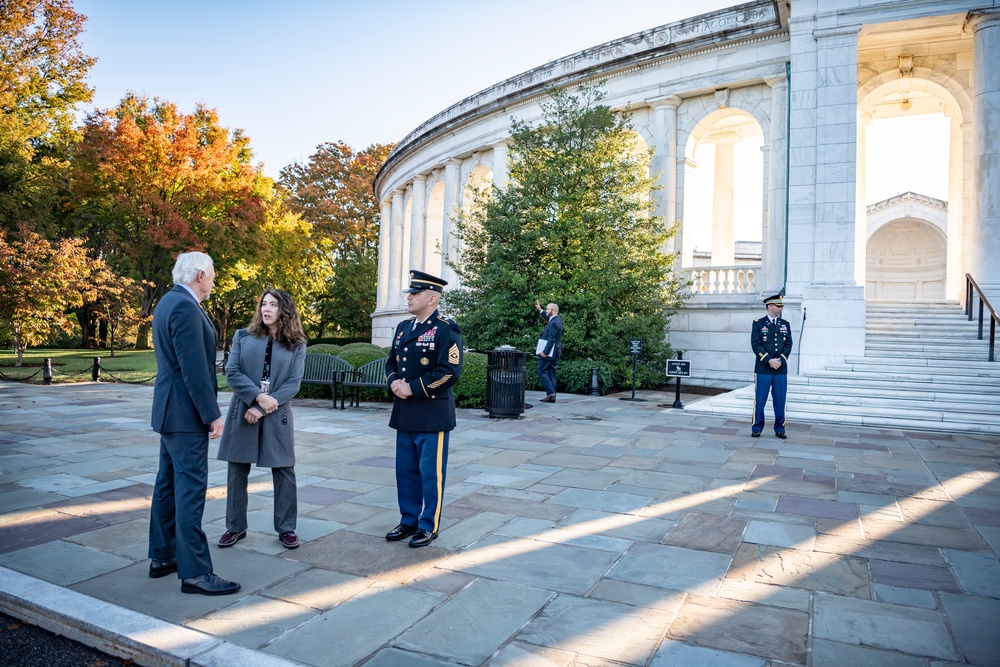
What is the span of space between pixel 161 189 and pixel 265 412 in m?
27.1

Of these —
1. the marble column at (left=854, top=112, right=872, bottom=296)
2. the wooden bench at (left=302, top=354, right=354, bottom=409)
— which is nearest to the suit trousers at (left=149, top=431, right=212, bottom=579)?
the wooden bench at (left=302, top=354, right=354, bottom=409)

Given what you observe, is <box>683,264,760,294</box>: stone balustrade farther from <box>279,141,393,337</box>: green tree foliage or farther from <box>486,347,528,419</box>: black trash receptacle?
<box>279,141,393,337</box>: green tree foliage

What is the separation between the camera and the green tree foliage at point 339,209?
4553cm

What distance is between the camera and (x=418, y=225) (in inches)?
1359

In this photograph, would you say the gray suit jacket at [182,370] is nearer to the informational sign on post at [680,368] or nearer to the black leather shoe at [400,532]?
the black leather shoe at [400,532]

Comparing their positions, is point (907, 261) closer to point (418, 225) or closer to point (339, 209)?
point (418, 225)

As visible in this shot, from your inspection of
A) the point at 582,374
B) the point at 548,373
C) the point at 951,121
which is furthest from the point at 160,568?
the point at 951,121

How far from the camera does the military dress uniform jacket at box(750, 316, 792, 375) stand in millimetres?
10297

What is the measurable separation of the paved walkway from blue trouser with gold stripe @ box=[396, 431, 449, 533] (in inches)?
9.5

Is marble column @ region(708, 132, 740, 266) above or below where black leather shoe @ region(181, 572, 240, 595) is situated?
above

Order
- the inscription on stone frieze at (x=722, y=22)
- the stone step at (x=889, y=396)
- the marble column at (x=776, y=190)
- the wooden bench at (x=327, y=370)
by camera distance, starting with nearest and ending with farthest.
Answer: the stone step at (x=889, y=396) < the wooden bench at (x=327, y=370) < the marble column at (x=776, y=190) < the inscription on stone frieze at (x=722, y=22)

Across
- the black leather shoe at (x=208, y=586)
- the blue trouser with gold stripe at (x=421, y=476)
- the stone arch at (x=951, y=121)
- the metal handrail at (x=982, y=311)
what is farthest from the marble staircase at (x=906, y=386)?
the black leather shoe at (x=208, y=586)

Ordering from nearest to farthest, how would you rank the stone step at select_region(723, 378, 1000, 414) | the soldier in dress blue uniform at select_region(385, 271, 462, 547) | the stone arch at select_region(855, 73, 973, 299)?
the soldier in dress blue uniform at select_region(385, 271, 462, 547), the stone step at select_region(723, 378, 1000, 414), the stone arch at select_region(855, 73, 973, 299)

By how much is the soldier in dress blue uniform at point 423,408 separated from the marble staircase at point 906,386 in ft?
26.4
